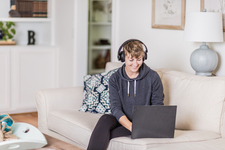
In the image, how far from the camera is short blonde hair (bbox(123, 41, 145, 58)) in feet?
7.98

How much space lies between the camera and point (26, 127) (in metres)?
2.35

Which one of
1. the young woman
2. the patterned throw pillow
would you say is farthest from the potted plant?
the young woman

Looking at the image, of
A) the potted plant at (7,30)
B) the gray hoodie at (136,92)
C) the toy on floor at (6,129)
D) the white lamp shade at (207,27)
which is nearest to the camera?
the toy on floor at (6,129)

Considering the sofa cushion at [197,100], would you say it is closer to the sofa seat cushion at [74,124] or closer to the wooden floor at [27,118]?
the sofa seat cushion at [74,124]

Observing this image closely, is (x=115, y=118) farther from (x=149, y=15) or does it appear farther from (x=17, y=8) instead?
(x=17, y=8)

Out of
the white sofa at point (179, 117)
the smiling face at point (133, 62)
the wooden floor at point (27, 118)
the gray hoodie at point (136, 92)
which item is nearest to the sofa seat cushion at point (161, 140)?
the white sofa at point (179, 117)

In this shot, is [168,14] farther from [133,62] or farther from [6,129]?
[6,129]

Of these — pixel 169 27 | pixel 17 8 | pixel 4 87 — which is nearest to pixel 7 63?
pixel 4 87

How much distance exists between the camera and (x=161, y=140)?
226cm

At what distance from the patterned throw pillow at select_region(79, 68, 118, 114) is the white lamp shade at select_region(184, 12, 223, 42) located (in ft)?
2.90

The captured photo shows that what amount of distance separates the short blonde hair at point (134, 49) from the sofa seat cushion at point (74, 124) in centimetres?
65

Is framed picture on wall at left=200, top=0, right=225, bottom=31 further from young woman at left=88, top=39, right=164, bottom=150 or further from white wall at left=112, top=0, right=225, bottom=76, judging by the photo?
young woman at left=88, top=39, right=164, bottom=150

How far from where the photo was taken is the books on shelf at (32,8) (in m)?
4.69

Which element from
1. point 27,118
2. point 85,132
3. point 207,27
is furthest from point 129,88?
point 27,118
